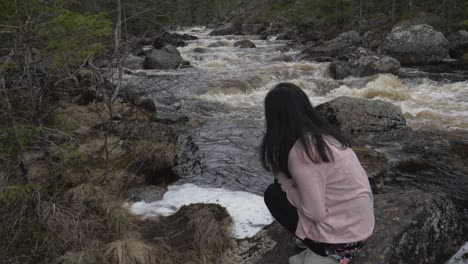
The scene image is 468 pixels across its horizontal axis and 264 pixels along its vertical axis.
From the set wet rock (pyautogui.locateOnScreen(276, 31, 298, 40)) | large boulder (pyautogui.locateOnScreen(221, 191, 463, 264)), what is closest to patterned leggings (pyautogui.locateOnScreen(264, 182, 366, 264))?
large boulder (pyautogui.locateOnScreen(221, 191, 463, 264))

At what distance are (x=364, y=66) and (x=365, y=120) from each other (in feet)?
26.2

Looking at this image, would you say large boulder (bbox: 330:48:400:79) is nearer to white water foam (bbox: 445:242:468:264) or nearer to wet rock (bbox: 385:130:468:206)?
wet rock (bbox: 385:130:468:206)

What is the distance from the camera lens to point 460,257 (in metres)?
4.17

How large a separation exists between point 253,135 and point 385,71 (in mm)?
9029

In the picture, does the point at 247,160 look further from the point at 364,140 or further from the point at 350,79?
the point at 350,79


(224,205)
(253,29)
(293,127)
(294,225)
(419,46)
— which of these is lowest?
(224,205)

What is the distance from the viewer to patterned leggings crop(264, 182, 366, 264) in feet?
9.58

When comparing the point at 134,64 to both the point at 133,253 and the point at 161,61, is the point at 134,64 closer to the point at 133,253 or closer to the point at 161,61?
the point at 161,61

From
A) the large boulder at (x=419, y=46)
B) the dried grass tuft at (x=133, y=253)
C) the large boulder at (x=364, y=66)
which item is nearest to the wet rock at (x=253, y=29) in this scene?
the large boulder at (x=419, y=46)

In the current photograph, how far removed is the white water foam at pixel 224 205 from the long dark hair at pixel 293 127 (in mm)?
2241

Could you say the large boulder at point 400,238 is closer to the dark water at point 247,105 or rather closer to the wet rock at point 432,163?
the wet rock at point 432,163

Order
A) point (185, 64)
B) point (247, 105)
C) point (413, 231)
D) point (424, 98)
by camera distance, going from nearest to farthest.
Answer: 1. point (413, 231)
2. point (424, 98)
3. point (247, 105)
4. point (185, 64)

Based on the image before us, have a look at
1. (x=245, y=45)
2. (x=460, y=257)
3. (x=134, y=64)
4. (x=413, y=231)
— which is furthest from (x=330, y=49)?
(x=413, y=231)

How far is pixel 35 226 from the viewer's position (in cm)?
409
